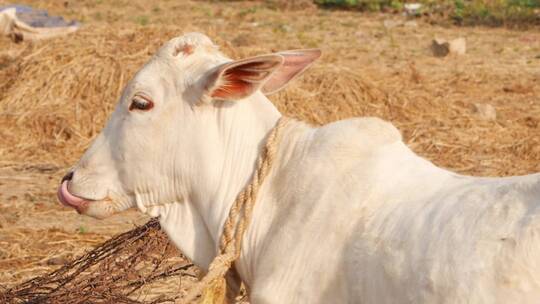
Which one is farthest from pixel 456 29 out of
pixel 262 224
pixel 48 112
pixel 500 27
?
pixel 262 224

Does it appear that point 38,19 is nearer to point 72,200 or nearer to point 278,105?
point 278,105

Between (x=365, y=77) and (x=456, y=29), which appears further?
(x=456, y=29)

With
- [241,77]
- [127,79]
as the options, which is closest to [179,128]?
[241,77]

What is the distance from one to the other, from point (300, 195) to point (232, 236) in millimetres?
270

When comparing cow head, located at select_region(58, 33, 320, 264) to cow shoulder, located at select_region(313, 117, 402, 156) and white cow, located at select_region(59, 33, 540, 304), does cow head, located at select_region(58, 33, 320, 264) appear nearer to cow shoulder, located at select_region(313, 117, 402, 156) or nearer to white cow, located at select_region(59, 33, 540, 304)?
white cow, located at select_region(59, 33, 540, 304)

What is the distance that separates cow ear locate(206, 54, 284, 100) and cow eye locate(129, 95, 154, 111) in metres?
0.22

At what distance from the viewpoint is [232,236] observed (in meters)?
3.32

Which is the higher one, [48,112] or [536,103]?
[48,112]

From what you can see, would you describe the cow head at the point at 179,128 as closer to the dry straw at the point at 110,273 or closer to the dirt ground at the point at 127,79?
the dry straw at the point at 110,273

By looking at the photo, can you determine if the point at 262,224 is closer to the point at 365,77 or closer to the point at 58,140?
the point at 58,140

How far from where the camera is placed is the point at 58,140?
9.83 m

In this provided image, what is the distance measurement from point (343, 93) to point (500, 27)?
776cm

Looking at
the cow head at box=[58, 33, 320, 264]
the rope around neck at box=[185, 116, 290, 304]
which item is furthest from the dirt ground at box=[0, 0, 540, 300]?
the rope around neck at box=[185, 116, 290, 304]

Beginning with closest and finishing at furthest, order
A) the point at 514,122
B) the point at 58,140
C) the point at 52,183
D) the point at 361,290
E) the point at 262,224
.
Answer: the point at 361,290
the point at 262,224
the point at 52,183
the point at 58,140
the point at 514,122
